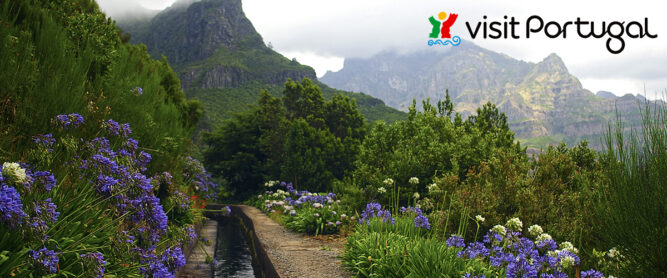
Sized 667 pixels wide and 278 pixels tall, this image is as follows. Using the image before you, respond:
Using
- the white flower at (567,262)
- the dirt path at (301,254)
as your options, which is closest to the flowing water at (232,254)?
the dirt path at (301,254)

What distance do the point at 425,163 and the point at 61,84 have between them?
28.0 feet

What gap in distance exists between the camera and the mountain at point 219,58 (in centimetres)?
6700

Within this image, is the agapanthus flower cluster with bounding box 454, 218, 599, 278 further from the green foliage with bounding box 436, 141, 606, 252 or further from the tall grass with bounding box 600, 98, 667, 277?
the green foliage with bounding box 436, 141, 606, 252

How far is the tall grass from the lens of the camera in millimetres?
3322

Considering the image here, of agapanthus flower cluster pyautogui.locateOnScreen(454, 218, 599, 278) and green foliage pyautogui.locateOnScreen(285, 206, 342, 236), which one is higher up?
agapanthus flower cluster pyautogui.locateOnScreen(454, 218, 599, 278)

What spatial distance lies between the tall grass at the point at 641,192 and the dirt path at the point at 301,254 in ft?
11.1

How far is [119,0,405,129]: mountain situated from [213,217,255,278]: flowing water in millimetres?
36913

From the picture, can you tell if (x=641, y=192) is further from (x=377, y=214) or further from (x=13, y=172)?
(x=13, y=172)

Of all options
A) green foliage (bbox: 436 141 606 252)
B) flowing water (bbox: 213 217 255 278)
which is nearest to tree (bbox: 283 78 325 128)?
flowing water (bbox: 213 217 255 278)

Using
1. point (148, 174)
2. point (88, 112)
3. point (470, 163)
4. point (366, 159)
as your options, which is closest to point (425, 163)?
point (470, 163)

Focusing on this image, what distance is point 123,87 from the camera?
7.16 m

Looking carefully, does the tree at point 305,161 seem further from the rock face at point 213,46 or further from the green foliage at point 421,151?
the rock face at point 213,46

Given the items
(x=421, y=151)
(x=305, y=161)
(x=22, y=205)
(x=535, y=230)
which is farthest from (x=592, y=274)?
(x=305, y=161)

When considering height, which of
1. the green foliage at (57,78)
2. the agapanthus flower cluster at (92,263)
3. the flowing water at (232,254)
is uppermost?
the green foliage at (57,78)
